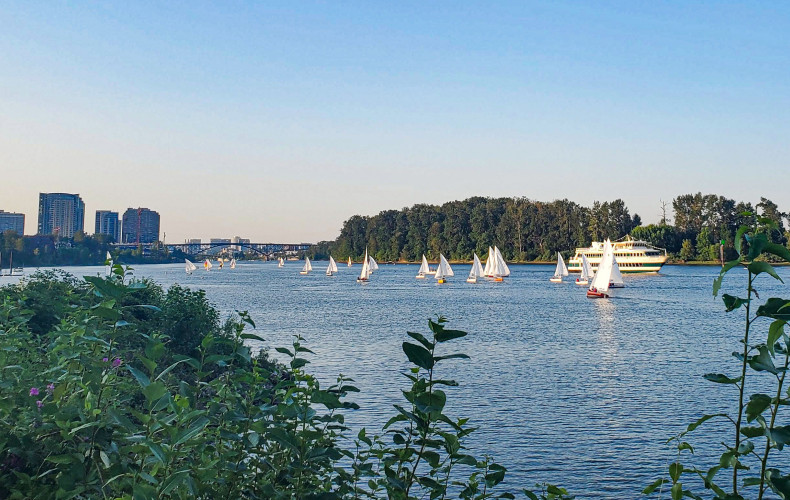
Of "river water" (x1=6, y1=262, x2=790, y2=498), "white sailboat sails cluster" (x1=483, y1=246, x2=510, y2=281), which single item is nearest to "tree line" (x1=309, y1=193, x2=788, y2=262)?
"white sailboat sails cluster" (x1=483, y1=246, x2=510, y2=281)

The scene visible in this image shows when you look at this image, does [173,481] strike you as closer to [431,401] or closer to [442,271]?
[431,401]

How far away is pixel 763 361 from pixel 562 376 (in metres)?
26.4

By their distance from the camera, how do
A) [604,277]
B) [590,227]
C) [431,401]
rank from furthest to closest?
1. [590,227]
2. [604,277]
3. [431,401]

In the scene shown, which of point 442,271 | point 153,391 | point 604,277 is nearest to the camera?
point 153,391

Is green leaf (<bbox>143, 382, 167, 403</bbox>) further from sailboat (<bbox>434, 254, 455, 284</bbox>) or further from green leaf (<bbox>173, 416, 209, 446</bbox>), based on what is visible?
sailboat (<bbox>434, 254, 455, 284</bbox>)

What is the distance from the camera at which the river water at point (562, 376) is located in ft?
54.8

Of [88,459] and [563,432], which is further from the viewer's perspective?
[563,432]

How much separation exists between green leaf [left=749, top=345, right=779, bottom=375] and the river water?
36.3 feet

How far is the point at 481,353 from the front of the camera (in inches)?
1336

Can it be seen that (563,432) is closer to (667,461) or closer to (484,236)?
(667,461)

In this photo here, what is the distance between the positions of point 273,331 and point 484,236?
15411cm

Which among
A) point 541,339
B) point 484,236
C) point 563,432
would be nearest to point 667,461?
point 563,432

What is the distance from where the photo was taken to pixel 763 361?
265cm

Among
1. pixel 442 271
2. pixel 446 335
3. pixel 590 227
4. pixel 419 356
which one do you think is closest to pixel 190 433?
pixel 419 356
